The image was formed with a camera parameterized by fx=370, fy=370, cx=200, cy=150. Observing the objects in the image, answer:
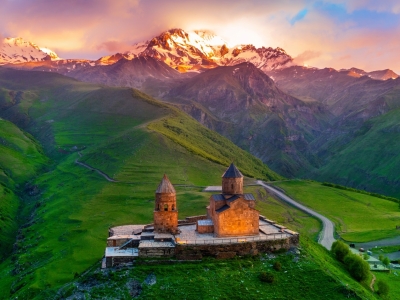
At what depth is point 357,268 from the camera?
5191cm

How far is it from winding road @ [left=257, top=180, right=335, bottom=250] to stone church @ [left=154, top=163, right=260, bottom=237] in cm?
2890

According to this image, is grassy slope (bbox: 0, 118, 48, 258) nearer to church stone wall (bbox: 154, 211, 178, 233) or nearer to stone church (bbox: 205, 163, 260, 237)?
church stone wall (bbox: 154, 211, 178, 233)

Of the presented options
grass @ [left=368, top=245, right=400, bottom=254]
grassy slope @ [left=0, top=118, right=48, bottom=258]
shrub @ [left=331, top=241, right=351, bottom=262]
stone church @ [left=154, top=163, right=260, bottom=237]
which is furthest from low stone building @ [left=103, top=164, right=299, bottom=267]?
grassy slope @ [left=0, top=118, right=48, bottom=258]

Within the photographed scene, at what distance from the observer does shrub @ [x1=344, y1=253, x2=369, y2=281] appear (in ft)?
168

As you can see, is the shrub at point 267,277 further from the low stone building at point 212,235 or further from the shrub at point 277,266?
the low stone building at point 212,235

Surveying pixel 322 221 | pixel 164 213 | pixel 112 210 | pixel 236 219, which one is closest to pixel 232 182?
pixel 236 219

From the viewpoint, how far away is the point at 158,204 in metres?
53.3

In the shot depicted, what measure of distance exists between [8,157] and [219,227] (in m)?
113

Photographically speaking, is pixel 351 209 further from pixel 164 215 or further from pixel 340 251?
pixel 164 215

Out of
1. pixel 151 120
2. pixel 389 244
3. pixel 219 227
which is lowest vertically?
pixel 389 244

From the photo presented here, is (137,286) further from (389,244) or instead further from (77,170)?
(77,170)

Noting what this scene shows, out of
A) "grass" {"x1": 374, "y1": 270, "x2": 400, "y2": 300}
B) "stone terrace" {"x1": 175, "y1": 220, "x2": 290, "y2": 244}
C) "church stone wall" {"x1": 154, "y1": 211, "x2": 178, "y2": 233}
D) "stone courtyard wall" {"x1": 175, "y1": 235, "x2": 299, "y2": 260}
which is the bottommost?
"grass" {"x1": 374, "y1": 270, "x2": 400, "y2": 300}

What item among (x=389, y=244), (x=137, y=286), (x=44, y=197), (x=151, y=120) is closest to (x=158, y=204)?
(x=137, y=286)

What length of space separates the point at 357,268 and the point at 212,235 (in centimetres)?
2084
